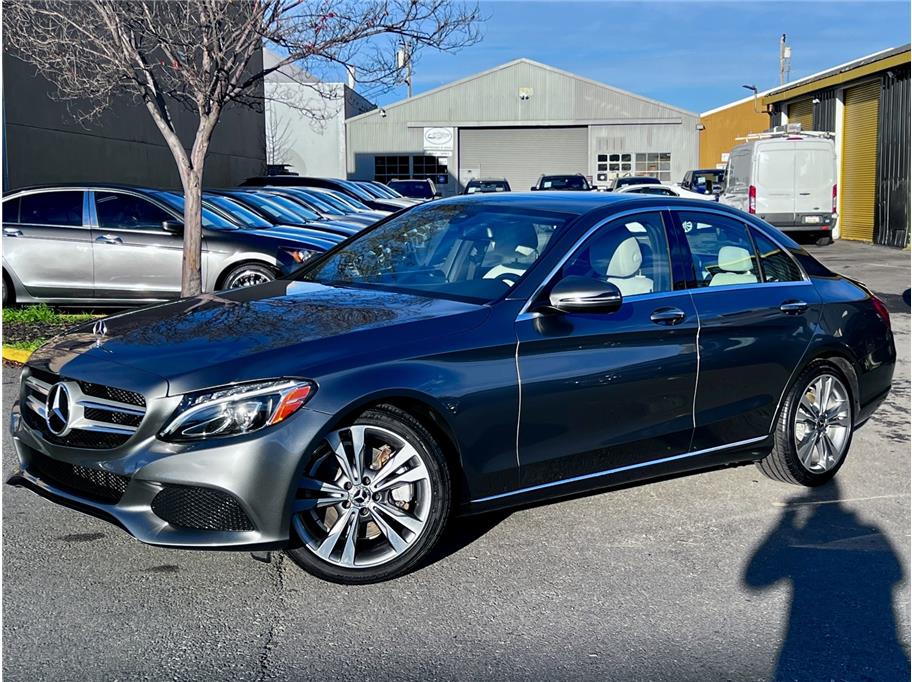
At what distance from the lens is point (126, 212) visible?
1168 centimetres

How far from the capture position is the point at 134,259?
11.5m

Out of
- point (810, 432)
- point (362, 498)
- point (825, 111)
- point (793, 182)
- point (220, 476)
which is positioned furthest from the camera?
point (825, 111)

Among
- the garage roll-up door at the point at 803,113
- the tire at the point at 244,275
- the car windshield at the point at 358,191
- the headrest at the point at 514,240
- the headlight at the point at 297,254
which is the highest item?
the garage roll-up door at the point at 803,113

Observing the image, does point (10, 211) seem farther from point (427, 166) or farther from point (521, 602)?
point (427, 166)

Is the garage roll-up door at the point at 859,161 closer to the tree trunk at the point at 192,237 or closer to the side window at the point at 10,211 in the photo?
the tree trunk at the point at 192,237

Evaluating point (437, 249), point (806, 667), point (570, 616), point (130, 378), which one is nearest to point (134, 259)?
point (437, 249)

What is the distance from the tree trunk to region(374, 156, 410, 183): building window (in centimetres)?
4152

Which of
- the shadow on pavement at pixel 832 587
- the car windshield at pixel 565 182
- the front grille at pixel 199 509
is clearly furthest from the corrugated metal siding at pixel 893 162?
the front grille at pixel 199 509

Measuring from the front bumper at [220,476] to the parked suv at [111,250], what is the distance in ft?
24.4

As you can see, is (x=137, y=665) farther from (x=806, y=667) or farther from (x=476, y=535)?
(x=806, y=667)

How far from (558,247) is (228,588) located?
6.80 ft

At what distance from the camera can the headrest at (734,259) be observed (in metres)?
5.50

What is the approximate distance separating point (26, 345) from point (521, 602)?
6.67 meters

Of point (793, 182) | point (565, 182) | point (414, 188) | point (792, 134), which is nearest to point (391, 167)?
point (565, 182)
